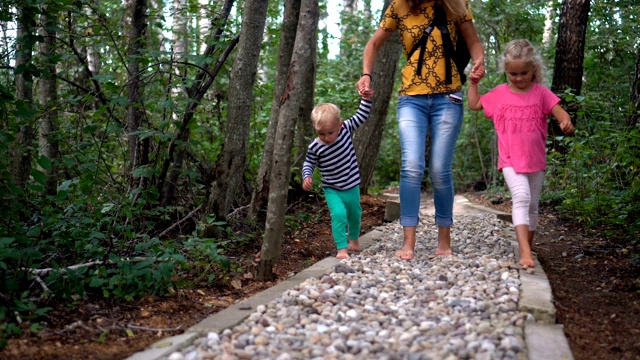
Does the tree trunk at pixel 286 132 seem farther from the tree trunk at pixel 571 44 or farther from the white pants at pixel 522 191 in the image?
the tree trunk at pixel 571 44

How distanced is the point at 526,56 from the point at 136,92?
307 cm

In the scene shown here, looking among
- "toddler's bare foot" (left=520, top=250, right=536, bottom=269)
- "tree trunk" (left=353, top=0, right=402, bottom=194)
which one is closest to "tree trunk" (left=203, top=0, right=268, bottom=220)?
"toddler's bare foot" (left=520, top=250, right=536, bottom=269)

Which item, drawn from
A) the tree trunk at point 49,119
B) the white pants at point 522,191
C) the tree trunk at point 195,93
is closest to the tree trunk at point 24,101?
the tree trunk at point 49,119

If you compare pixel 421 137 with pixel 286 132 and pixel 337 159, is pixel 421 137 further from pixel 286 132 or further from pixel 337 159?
pixel 286 132

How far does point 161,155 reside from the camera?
16.5 ft

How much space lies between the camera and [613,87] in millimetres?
11219

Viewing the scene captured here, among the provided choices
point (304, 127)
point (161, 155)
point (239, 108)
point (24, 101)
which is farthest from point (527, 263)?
point (304, 127)

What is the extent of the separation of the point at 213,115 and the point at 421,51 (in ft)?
9.32

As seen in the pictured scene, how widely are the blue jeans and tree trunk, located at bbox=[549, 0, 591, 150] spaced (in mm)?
5040

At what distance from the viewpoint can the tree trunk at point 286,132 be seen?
4.13 m

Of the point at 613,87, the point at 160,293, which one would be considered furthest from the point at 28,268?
the point at 613,87

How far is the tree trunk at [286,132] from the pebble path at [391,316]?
0.49 meters

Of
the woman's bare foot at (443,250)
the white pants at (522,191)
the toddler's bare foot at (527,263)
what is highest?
the white pants at (522,191)

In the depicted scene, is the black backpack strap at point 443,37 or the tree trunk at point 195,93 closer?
the black backpack strap at point 443,37
